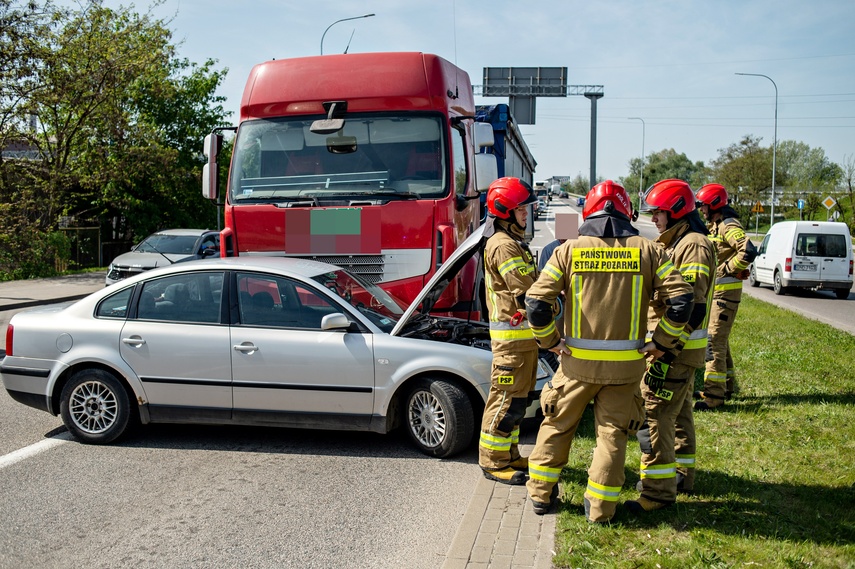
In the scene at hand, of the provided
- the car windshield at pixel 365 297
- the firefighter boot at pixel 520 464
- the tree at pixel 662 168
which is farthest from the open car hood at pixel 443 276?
the tree at pixel 662 168

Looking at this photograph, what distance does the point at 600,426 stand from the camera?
449 centimetres

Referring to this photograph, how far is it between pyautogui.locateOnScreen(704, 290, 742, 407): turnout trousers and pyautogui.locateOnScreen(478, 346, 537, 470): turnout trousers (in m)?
2.73

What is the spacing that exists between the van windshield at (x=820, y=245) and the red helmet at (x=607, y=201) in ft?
58.9

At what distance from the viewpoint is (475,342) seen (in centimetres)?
638

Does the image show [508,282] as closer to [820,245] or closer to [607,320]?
[607,320]

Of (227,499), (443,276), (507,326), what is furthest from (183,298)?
(507,326)

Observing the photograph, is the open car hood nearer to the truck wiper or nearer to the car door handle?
the car door handle

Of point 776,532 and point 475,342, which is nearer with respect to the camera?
point 776,532

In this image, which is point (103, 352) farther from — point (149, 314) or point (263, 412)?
point (263, 412)

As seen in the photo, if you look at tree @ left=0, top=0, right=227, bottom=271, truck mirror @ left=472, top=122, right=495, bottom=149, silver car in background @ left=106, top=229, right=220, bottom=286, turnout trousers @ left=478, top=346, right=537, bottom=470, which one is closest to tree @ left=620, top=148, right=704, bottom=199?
tree @ left=0, top=0, right=227, bottom=271

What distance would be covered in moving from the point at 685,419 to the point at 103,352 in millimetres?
4321

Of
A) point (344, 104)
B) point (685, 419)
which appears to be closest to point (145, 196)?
point (344, 104)

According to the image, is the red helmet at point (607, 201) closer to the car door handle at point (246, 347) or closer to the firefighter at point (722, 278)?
the car door handle at point (246, 347)

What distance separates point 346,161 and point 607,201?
4160 millimetres
